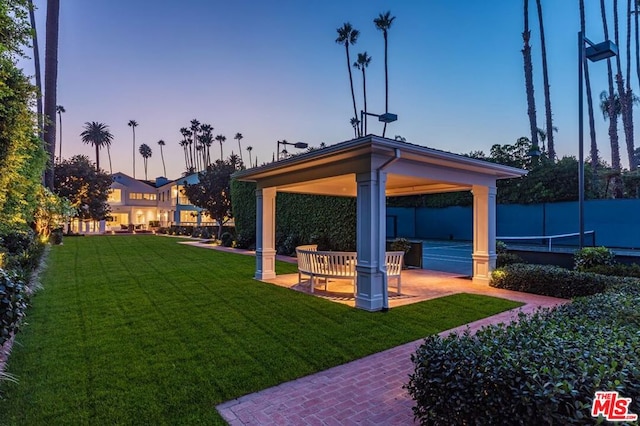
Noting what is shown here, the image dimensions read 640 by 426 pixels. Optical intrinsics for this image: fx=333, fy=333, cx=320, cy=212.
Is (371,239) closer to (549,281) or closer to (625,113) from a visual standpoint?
(549,281)

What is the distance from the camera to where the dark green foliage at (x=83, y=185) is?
29203 mm

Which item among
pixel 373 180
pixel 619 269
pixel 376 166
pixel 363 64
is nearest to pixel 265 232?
pixel 373 180

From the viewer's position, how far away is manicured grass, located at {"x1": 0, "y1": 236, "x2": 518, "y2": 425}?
10.3ft

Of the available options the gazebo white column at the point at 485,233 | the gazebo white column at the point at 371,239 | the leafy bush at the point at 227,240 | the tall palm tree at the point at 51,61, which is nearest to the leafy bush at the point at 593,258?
the gazebo white column at the point at 485,233

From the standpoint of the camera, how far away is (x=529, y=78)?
21.8 m

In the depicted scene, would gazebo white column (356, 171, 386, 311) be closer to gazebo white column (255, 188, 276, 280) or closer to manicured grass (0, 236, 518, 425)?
manicured grass (0, 236, 518, 425)

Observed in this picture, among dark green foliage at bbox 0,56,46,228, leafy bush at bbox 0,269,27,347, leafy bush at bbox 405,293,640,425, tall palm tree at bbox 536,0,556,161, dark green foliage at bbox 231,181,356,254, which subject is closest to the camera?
leafy bush at bbox 405,293,640,425

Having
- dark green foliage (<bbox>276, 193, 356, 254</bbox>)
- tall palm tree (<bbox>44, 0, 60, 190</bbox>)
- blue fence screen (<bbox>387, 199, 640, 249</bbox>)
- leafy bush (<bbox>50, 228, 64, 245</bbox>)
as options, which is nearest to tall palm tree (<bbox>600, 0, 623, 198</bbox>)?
blue fence screen (<bbox>387, 199, 640, 249</bbox>)

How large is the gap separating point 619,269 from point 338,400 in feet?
28.7

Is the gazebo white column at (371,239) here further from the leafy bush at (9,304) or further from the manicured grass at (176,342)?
the leafy bush at (9,304)

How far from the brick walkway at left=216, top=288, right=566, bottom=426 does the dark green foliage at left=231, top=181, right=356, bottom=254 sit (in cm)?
963

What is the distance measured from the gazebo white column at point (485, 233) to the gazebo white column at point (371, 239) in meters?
3.96

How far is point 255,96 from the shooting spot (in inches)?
734

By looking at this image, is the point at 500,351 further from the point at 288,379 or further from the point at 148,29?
the point at 148,29
